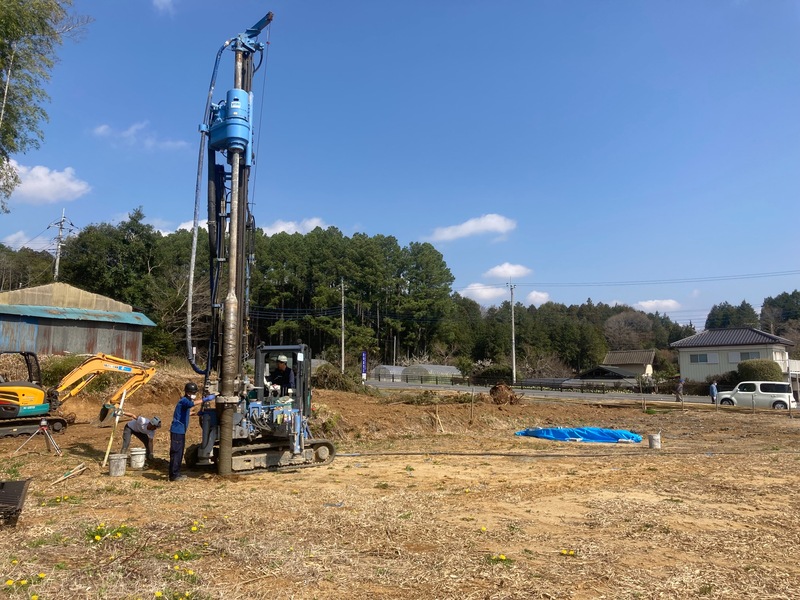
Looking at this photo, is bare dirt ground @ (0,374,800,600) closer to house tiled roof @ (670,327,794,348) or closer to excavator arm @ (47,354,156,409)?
excavator arm @ (47,354,156,409)

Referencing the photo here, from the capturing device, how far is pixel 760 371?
38875mm

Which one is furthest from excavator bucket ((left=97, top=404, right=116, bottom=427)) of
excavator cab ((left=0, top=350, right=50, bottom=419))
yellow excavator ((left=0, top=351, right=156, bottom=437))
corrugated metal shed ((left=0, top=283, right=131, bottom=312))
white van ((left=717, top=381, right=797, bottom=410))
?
white van ((left=717, top=381, right=797, bottom=410))

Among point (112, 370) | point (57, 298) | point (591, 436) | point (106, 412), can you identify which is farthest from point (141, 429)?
point (57, 298)

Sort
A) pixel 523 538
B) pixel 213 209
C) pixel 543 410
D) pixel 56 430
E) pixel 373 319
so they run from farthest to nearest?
1. pixel 373 319
2. pixel 543 410
3. pixel 56 430
4. pixel 213 209
5. pixel 523 538

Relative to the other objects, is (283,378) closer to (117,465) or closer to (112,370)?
(117,465)

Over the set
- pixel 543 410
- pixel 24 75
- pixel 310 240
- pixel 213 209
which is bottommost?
pixel 543 410

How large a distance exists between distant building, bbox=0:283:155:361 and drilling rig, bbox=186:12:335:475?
1983 cm

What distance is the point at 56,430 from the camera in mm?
14914

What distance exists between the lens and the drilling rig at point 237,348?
32.0 ft

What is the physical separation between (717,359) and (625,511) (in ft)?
147

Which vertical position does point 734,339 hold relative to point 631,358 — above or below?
above

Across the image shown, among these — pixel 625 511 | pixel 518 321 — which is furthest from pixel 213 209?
pixel 518 321

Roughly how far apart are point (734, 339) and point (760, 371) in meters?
7.56

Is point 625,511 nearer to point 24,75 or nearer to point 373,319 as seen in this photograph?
point 24,75
